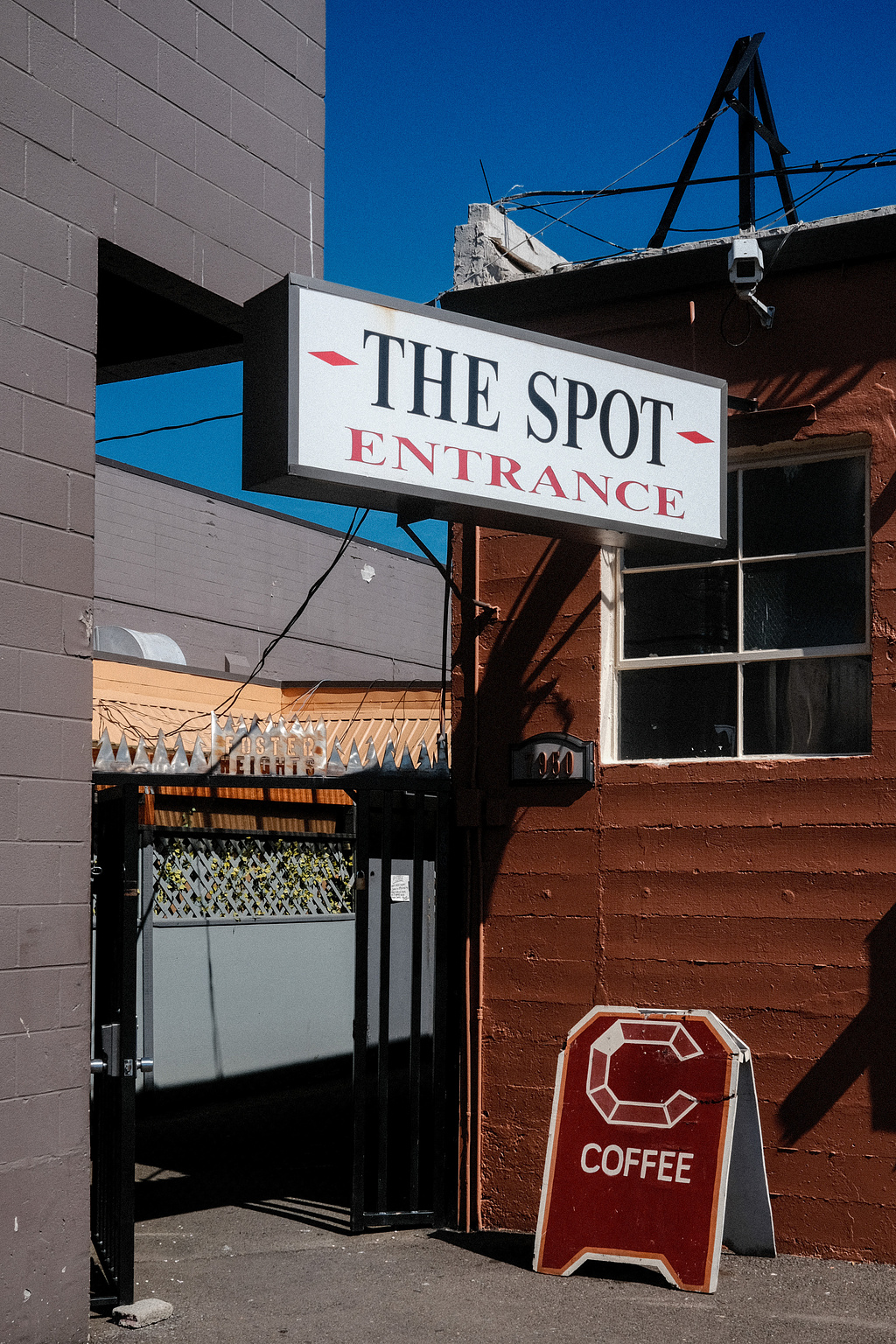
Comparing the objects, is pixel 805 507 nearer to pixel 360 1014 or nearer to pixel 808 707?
pixel 808 707

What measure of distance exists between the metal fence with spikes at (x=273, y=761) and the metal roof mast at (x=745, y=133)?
3.18 metres

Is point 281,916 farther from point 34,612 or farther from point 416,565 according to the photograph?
point 416,565

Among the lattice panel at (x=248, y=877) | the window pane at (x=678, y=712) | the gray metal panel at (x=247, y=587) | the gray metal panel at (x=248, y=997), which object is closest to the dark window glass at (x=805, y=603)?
the window pane at (x=678, y=712)

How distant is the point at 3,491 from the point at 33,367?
55 centimetres

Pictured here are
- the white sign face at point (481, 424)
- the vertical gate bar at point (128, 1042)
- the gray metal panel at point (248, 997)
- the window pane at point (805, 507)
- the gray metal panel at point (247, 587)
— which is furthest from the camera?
the gray metal panel at point (247, 587)

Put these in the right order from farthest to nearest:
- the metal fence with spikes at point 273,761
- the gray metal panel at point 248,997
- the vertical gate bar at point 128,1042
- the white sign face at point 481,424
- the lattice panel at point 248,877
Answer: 1. the lattice panel at point 248,877
2. the gray metal panel at point 248,997
3. the metal fence with spikes at point 273,761
4. the vertical gate bar at point 128,1042
5. the white sign face at point 481,424

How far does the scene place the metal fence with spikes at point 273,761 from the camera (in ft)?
23.8

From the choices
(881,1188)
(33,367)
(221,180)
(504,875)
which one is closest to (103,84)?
(221,180)

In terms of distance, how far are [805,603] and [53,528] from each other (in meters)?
3.71

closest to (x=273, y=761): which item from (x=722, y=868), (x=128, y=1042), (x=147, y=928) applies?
(x=128, y=1042)

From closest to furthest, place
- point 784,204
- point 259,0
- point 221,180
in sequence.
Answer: point 221,180
point 259,0
point 784,204

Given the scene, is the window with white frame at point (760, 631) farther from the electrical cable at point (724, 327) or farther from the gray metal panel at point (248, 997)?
the gray metal panel at point (248, 997)

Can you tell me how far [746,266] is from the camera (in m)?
6.82

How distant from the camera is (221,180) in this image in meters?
6.57
